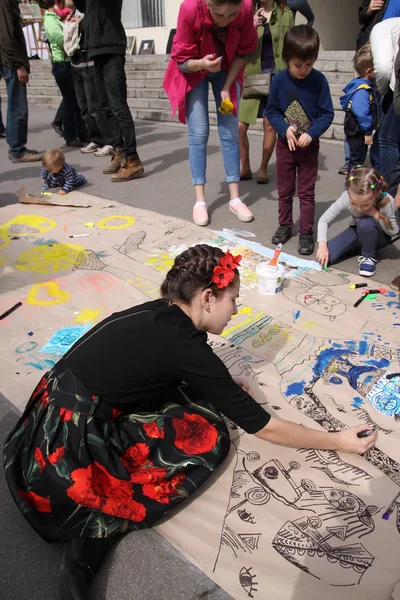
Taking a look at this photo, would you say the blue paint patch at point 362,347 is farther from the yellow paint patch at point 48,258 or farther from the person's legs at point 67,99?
the person's legs at point 67,99

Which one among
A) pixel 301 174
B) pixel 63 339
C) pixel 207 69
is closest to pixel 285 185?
pixel 301 174

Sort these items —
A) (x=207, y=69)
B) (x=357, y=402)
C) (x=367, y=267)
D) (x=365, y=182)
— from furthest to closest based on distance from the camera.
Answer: (x=207, y=69) < (x=367, y=267) < (x=365, y=182) < (x=357, y=402)

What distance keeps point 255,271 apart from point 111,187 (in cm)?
226

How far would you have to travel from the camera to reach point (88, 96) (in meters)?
5.14

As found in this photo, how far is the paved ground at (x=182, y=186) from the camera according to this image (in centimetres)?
347

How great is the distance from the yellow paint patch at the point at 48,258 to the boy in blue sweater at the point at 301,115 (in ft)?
4.68

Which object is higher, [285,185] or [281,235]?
[285,185]

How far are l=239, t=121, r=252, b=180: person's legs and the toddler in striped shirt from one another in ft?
5.04

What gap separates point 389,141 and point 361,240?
3.36 ft

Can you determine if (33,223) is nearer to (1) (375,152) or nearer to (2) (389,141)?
(2) (389,141)

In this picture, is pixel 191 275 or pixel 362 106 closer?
pixel 191 275

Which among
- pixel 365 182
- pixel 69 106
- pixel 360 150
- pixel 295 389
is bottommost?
pixel 295 389

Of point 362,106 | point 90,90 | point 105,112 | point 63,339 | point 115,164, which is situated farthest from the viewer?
point 90,90

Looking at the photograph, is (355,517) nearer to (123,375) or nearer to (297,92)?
(123,375)
